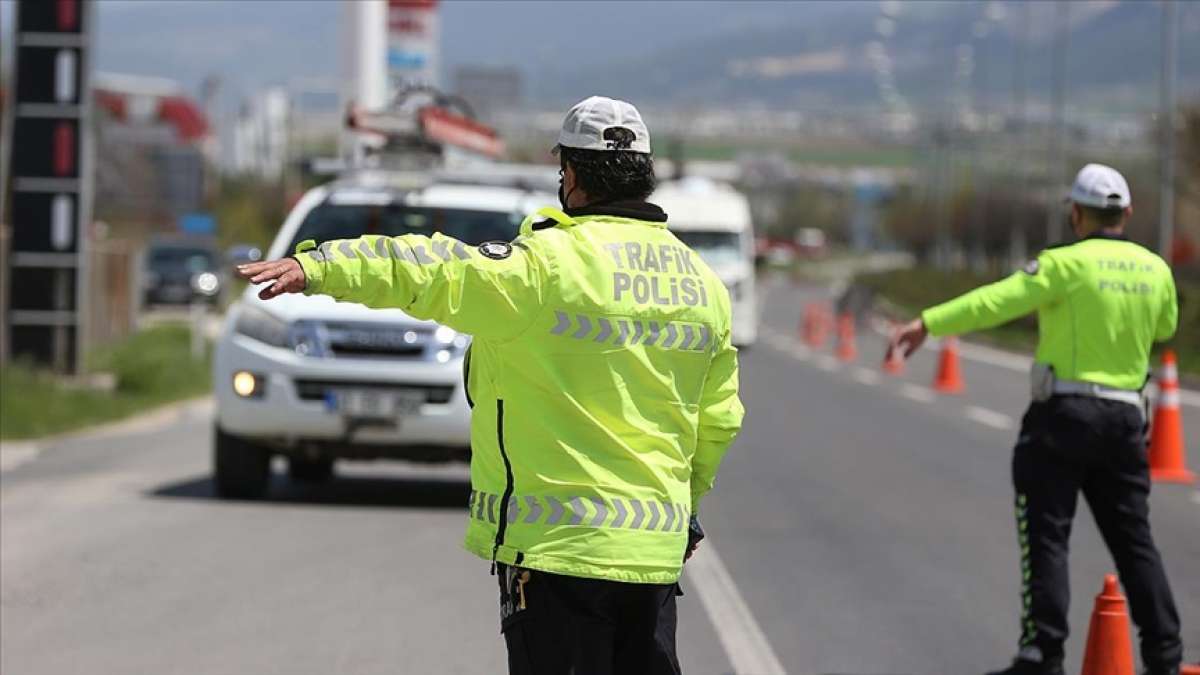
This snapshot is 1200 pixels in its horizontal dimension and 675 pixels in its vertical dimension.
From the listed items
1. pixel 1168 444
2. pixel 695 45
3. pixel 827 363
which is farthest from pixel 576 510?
pixel 695 45

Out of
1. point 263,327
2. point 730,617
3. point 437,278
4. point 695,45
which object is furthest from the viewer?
point 695,45

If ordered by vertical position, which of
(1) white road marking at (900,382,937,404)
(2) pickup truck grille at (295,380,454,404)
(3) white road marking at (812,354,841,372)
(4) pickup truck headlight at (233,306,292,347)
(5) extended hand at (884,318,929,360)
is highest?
(5) extended hand at (884,318,929,360)

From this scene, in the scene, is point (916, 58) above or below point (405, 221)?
above

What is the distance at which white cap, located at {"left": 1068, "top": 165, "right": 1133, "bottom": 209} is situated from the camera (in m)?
8.16

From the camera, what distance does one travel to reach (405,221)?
513 inches

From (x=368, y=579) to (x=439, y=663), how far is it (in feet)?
6.95

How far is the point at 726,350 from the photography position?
A: 4.93m

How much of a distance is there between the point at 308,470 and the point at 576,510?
10405mm

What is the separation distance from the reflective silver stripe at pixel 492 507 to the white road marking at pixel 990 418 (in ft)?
58.6

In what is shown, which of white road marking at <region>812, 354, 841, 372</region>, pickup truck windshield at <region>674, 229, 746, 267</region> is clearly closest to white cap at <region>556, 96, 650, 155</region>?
white road marking at <region>812, 354, 841, 372</region>

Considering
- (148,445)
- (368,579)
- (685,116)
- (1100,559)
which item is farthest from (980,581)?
(685,116)

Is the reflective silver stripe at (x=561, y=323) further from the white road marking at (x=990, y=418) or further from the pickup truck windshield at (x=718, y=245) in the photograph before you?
the pickup truck windshield at (x=718, y=245)

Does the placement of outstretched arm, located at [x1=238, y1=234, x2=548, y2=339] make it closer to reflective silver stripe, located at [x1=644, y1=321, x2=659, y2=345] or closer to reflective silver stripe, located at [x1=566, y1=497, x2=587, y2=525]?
reflective silver stripe, located at [x1=644, y1=321, x2=659, y2=345]

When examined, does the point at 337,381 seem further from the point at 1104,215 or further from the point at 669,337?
the point at 669,337
